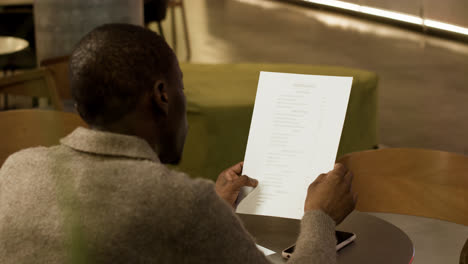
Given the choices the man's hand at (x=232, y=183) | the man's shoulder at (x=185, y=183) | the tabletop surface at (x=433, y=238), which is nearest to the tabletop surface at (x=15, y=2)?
the tabletop surface at (x=433, y=238)

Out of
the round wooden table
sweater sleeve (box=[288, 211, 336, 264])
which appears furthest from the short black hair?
the round wooden table

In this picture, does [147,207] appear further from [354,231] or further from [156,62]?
[354,231]

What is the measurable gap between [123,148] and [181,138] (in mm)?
191

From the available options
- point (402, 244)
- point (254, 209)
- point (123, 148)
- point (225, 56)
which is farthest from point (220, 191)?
point (225, 56)

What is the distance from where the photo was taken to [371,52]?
7805 millimetres

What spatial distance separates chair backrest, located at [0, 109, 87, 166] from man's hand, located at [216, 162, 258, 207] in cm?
104

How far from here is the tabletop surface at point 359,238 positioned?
160 cm

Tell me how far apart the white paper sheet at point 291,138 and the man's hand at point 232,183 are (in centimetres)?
2

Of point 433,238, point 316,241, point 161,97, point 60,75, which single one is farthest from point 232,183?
point 433,238

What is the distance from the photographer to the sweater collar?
43.2 inches

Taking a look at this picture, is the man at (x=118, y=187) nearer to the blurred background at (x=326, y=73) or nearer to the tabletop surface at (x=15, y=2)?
the blurred background at (x=326, y=73)

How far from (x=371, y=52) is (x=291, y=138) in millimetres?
6453

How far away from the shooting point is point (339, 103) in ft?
5.14

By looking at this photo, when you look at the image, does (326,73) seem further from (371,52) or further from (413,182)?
(371,52)
